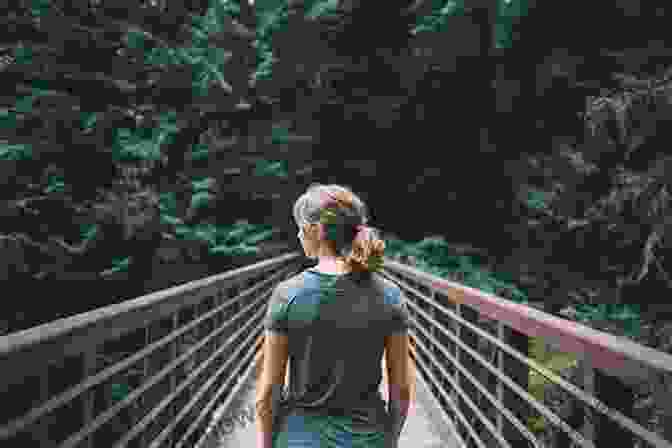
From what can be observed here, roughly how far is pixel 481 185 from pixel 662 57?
5573mm

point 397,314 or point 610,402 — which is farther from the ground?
point 397,314

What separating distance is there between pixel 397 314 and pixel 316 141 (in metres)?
17.0

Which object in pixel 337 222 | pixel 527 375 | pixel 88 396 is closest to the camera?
pixel 337 222

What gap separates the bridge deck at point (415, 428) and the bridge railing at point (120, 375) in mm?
199

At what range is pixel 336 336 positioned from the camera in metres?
1.80

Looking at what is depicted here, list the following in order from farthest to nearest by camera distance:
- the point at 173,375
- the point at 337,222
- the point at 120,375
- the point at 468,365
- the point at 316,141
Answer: the point at 316,141 → the point at 468,365 → the point at 173,375 → the point at 120,375 → the point at 337,222

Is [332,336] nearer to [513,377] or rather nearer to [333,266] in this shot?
[333,266]

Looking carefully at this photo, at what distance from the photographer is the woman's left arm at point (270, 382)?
1891 mm

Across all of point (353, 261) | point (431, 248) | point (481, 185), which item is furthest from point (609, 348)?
point (481, 185)

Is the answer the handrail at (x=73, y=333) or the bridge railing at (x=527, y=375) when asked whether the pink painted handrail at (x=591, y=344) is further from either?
the handrail at (x=73, y=333)

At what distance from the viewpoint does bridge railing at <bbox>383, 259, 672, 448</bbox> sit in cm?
173

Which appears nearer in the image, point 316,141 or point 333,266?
point 333,266

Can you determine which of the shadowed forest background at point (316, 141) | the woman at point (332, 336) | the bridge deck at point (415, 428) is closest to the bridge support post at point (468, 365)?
the bridge deck at point (415, 428)

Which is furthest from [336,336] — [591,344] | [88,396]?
[88,396]
